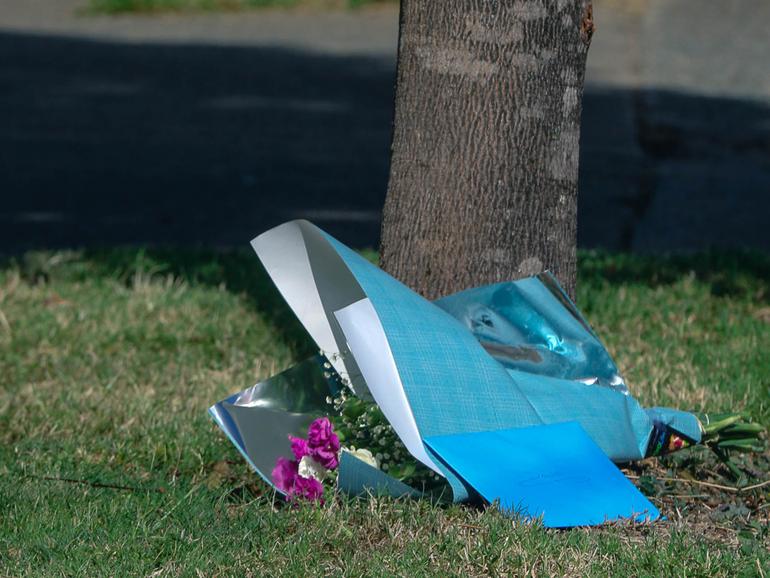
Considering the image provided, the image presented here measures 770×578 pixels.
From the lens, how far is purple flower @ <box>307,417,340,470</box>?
308 cm

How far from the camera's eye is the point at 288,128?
1003 cm

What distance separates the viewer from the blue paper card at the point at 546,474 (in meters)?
2.91

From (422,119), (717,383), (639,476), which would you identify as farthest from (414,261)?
(717,383)

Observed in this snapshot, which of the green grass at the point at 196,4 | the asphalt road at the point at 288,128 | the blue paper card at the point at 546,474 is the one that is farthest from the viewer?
the green grass at the point at 196,4

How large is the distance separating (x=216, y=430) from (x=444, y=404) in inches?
43.0

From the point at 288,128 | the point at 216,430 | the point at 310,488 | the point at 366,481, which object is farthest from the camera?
the point at 288,128

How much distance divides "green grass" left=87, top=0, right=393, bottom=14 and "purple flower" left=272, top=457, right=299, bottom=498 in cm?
1381

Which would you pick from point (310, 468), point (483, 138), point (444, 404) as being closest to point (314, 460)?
point (310, 468)

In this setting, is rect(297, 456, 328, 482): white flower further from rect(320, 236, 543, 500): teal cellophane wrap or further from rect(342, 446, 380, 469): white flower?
rect(320, 236, 543, 500): teal cellophane wrap

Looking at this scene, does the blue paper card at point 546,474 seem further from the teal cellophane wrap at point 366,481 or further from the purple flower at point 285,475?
the purple flower at point 285,475

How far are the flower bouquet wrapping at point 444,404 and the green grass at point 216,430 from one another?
10cm

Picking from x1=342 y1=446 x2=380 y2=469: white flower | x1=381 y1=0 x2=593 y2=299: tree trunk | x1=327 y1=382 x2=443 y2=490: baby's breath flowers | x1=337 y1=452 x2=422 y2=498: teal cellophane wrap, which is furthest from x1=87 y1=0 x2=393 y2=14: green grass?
x1=337 y1=452 x2=422 y2=498: teal cellophane wrap

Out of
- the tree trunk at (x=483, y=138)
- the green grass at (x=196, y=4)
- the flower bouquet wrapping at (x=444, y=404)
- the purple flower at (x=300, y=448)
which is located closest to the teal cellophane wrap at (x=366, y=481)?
the flower bouquet wrapping at (x=444, y=404)

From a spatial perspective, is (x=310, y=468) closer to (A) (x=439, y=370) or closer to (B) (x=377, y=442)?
(B) (x=377, y=442)
